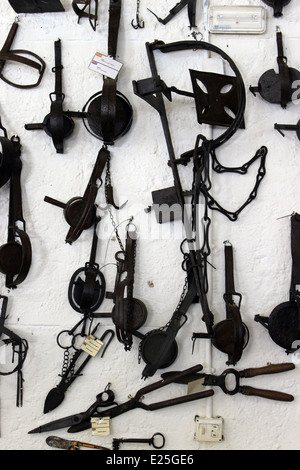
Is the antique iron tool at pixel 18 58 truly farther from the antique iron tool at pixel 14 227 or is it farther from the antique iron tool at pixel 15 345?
the antique iron tool at pixel 15 345

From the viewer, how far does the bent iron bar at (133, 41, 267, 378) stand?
1.49 meters

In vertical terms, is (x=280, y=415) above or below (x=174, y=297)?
below

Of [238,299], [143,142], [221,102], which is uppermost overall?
[221,102]

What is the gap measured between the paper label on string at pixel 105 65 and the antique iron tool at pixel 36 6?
273 millimetres

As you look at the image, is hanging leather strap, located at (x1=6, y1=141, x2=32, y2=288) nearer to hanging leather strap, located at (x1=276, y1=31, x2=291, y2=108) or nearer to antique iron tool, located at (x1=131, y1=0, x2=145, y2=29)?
antique iron tool, located at (x1=131, y1=0, x2=145, y2=29)

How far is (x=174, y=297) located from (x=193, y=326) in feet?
0.42

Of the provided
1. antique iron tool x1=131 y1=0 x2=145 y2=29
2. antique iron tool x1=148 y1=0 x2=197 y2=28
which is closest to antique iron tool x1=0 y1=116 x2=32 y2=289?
antique iron tool x1=131 y1=0 x2=145 y2=29

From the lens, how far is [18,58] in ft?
5.31

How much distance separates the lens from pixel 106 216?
5.24ft

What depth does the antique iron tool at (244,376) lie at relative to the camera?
1505mm

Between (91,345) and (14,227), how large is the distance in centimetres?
54

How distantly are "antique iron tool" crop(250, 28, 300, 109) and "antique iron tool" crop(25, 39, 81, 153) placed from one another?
2.34 ft
